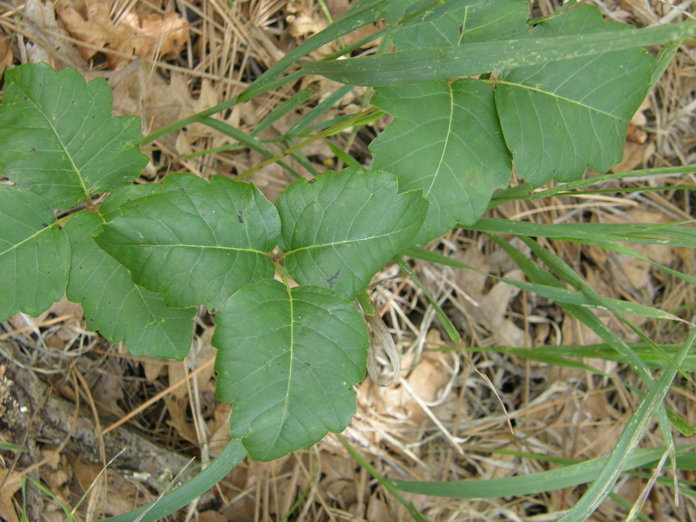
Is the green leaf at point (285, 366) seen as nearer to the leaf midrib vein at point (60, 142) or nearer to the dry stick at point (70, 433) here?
the leaf midrib vein at point (60, 142)

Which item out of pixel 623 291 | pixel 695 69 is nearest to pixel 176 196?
pixel 623 291

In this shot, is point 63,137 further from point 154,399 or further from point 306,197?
point 154,399

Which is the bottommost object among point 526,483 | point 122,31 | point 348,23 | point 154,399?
point 526,483

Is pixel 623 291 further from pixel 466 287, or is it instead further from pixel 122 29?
pixel 122 29

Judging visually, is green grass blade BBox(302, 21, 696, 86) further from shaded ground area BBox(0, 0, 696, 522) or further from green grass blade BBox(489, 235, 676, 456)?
green grass blade BBox(489, 235, 676, 456)

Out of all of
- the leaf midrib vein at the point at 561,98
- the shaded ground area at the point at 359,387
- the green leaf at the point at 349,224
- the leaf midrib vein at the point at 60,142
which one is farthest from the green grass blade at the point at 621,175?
the leaf midrib vein at the point at 60,142

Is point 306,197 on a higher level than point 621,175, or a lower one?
higher

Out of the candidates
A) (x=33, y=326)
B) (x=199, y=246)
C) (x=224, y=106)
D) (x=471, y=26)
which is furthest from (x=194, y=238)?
(x=33, y=326)
